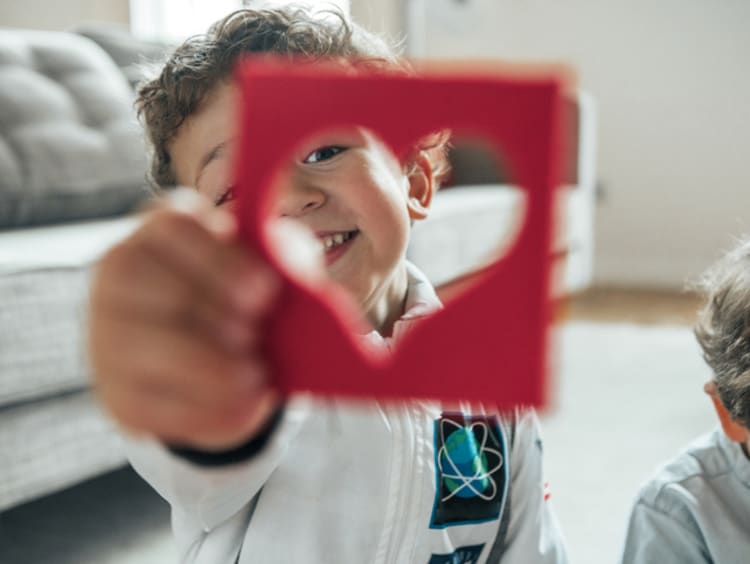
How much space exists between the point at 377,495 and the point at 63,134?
127 cm

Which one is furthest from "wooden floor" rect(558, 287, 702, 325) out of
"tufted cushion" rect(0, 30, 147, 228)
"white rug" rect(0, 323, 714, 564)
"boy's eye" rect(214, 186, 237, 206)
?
"boy's eye" rect(214, 186, 237, 206)

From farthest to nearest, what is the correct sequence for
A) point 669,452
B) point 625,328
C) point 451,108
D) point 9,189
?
point 625,328
point 669,452
point 9,189
point 451,108

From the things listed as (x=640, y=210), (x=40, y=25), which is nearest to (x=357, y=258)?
(x=40, y=25)

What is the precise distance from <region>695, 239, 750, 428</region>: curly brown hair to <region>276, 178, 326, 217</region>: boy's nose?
0.49 m

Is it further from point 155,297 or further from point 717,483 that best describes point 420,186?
point 155,297

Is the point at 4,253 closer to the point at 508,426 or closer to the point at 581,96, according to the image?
the point at 508,426

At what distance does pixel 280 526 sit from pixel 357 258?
278 millimetres

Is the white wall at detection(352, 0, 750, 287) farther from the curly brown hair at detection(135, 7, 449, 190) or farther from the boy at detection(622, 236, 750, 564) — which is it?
the curly brown hair at detection(135, 7, 449, 190)

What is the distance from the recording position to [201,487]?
57 centimetres

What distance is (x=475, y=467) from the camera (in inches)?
29.7

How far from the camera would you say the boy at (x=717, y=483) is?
2.74 feet

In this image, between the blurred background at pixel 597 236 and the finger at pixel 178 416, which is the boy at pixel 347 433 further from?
the blurred background at pixel 597 236

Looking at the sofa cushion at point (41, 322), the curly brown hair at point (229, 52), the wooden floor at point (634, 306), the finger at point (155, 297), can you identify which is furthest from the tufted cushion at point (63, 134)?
the wooden floor at point (634, 306)

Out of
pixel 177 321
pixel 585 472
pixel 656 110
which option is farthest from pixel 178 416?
pixel 656 110
